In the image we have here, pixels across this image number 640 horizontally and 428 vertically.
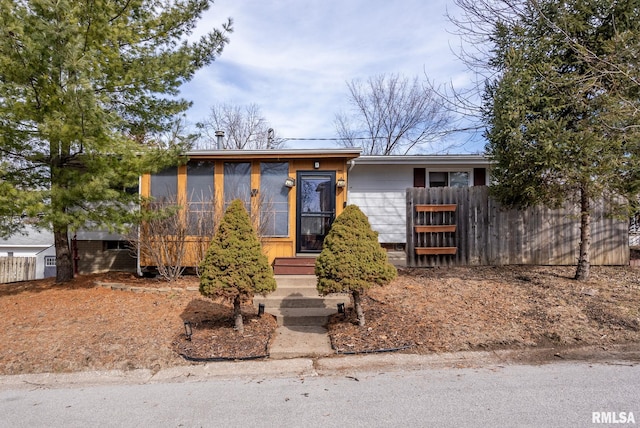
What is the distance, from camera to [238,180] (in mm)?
7684

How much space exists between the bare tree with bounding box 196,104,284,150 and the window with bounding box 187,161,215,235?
16.2 metres

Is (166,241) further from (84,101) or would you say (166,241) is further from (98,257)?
(98,257)

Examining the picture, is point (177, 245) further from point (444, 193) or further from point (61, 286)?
point (444, 193)

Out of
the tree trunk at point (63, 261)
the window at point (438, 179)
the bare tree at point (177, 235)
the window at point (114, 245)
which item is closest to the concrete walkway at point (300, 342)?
the bare tree at point (177, 235)

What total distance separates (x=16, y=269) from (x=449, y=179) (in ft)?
50.6

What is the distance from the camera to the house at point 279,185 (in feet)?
24.7

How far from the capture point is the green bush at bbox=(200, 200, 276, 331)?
4.30 meters

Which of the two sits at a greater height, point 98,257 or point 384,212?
point 384,212


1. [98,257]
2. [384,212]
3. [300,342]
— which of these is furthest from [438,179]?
[98,257]

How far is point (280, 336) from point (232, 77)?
513 inches

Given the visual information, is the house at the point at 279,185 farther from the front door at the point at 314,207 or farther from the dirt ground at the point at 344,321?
the dirt ground at the point at 344,321

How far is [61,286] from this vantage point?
6.53 m

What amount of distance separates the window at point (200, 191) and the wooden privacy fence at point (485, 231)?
4260 millimetres

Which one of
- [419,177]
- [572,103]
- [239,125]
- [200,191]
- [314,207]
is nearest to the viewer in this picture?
[572,103]
